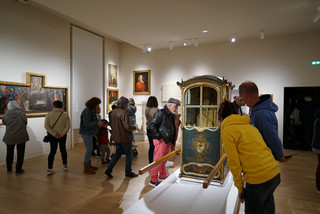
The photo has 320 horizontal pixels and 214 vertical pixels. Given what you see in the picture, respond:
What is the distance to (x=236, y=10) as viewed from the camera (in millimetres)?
5414

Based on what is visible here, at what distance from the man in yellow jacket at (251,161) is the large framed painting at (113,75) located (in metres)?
8.70

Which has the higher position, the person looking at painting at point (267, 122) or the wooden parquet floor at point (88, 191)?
the person looking at painting at point (267, 122)

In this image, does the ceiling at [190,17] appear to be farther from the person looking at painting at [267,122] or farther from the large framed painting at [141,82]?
the person looking at painting at [267,122]

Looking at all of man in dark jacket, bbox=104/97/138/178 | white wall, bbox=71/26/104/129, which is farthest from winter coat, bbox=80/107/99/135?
white wall, bbox=71/26/104/129

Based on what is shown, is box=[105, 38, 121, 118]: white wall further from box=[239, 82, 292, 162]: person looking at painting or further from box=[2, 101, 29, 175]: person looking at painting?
box=[239, 82, 292, 162]: person looking at painting

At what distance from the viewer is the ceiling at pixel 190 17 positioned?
16.6ft

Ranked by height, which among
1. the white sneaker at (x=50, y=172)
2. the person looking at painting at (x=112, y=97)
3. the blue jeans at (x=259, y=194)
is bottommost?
the white sneaker at (x=50, y=172)

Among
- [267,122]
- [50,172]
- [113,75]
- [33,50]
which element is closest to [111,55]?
[113,75]

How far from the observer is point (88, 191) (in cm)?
402

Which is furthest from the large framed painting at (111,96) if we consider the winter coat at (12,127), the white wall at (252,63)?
the winter coat at (12,127)

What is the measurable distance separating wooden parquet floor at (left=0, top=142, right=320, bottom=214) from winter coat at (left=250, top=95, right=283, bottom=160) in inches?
70.6

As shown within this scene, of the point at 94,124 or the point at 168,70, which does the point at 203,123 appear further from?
the point at 168,70

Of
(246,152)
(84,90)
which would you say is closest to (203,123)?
(246,152)

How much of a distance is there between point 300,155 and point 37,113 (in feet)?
28.0
